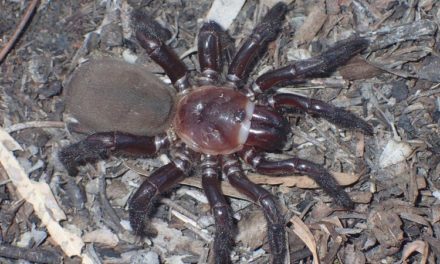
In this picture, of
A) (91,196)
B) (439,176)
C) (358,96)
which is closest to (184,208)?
(91,196)

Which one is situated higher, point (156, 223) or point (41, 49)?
point (41, 49)

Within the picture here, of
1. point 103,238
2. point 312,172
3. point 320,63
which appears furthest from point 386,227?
point 103,238

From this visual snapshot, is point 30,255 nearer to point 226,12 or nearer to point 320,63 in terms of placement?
point 226,12

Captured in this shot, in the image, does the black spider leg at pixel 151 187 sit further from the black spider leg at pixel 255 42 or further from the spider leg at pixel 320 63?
the spider leg at pixel 320 63

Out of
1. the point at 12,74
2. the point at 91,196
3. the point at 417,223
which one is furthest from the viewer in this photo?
→ the point at 12,74

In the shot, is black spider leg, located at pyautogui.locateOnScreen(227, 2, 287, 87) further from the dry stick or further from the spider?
the dry stick

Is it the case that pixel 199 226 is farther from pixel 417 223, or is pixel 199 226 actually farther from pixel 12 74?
pixel 12 74
